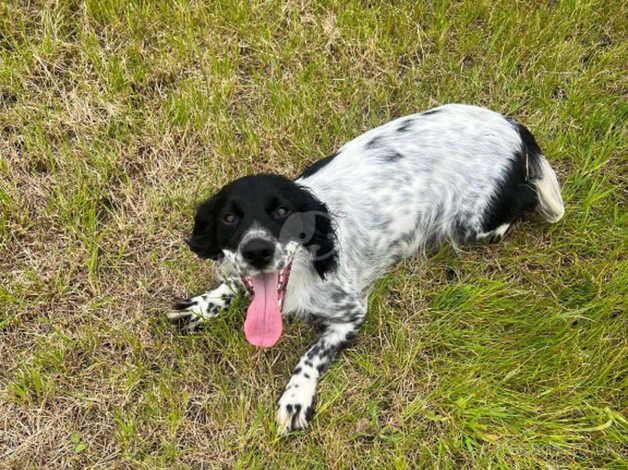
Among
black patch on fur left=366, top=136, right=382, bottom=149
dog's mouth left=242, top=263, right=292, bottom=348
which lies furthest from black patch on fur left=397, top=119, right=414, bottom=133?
dog's mouth left=242, top=263, right=292, bottom=348

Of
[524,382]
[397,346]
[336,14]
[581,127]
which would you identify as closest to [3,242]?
[397,346]

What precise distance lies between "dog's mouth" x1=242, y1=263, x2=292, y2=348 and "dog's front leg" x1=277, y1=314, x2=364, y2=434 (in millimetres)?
306

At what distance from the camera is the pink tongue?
2586mm

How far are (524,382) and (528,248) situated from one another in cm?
84

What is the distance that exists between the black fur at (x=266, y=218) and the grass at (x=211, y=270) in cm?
50

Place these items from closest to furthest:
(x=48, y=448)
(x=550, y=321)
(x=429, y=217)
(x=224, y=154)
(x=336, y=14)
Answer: (x=48, y=448) < (x=550, y=321) < (x=429, y=217) < (x=224, y=154) < (x=336, y=14)

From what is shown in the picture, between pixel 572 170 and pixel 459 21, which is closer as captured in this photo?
pixel 572 170

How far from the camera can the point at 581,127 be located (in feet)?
11.9

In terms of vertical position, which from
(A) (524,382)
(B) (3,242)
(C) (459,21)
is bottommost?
(A) (524,382)

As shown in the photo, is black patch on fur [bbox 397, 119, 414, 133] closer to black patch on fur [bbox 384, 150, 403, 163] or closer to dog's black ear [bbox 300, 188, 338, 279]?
black patch on fur [bbox 384, 150, 403, 163]

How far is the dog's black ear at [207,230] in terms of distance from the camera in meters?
2.62

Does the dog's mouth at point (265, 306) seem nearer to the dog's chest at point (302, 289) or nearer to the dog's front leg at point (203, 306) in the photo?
the dog's chest at point (302, 289)

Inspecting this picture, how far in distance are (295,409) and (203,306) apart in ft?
2.49

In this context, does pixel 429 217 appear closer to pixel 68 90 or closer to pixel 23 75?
pixel 68 90
